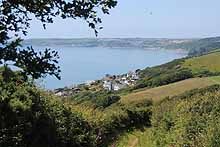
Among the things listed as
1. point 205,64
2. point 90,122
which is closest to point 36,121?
point 90,122

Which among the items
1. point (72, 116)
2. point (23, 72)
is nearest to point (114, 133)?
point (72, 116)

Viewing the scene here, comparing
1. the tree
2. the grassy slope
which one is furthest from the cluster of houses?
the tree

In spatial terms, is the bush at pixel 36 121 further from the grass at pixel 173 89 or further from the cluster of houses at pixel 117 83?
the cluster of houses at pixel 117 83

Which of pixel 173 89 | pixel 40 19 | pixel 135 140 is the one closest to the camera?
pixel 40 19

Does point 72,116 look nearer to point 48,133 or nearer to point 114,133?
point 48,133

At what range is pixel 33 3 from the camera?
14.2 feet

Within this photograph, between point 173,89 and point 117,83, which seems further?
point 117,83

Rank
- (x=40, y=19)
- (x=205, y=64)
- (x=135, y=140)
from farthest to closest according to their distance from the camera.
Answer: (x=205, y=64) → (x=135, y=140) → (x=40, y=19)

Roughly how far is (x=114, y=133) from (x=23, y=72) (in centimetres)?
1643

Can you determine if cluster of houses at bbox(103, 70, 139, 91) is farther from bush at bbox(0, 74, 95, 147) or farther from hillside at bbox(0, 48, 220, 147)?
bush at bbox(0, 74, 95, 147)

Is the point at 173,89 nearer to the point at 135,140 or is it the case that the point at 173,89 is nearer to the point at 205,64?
the point at 205,64

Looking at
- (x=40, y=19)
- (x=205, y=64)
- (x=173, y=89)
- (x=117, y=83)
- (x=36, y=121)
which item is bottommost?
(x=117, y=83)

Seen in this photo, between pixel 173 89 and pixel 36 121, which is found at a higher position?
pixel 36 121

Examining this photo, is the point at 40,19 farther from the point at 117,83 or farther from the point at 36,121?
the point at 117,83
